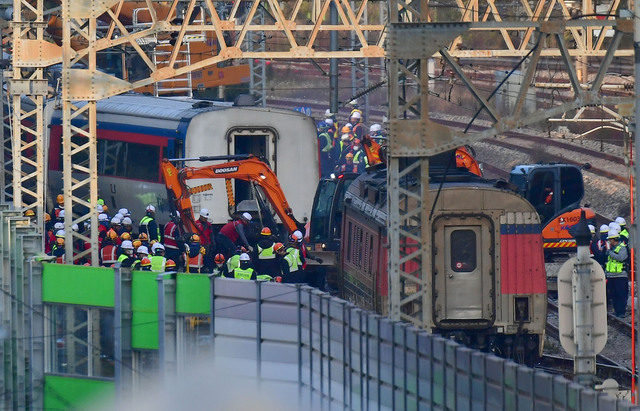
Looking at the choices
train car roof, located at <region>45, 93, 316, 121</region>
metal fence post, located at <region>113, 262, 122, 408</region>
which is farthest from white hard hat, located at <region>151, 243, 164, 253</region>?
metal fence post, located at <region>113, 262, 122, 408</region>

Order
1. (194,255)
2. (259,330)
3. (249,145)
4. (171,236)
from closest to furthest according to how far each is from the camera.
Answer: (259,330) < (194,255) < (171,236) < (249,145)

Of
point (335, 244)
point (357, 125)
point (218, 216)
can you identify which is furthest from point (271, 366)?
point (357, 125)

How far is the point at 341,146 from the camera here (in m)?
43.5

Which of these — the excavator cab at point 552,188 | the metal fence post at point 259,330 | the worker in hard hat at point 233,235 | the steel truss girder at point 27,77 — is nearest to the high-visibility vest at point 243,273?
the metal fence post at point 259,330

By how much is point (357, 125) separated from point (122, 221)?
53.5 ft

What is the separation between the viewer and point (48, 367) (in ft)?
60.5

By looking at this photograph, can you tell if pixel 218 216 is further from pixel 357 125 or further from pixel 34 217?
pixel 357 125

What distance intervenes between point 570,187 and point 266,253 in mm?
9196

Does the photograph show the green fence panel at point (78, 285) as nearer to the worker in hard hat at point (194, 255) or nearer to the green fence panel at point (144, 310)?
the green fence panel at point (144, 310)

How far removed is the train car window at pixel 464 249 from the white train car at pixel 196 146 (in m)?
9.68

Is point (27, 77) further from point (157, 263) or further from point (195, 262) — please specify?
point (157, 263)

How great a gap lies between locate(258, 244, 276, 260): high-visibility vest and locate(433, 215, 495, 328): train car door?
16.0ft

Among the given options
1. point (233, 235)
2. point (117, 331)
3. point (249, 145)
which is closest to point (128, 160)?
point (249, 145)

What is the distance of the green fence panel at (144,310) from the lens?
17.0 m
